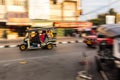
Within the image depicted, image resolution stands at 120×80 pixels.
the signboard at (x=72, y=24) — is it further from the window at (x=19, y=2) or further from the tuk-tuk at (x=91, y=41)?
the tuk-tuk at (x=91, y=41)

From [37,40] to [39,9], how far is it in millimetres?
23711

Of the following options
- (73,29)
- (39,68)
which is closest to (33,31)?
(39,68)

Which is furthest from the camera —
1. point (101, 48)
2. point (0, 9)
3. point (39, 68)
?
point (0, 9)

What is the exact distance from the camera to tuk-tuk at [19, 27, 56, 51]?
23.0m

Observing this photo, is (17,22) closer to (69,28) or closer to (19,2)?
(19,2)

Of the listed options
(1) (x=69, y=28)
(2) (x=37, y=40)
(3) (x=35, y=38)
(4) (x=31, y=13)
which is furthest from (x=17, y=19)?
(3) (x=35, y=38)

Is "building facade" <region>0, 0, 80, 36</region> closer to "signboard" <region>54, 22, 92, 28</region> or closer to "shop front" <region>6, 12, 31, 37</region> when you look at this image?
"shop front" <region>6, 12, 31, 37</region>

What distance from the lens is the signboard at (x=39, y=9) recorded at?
150 feet

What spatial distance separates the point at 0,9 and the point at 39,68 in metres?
30.4

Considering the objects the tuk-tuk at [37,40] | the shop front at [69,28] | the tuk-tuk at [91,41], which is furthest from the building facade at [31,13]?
the tuk-tuk at [91,41]

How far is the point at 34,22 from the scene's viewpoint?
148ft

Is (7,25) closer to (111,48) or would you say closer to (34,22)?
(34,22)

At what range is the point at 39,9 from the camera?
4656 centimetres

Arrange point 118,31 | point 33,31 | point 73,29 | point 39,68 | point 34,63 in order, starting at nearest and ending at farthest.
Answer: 1. point 118,31
2. point 39,68
3. point 34,63
4. point 33,31
5. point 73,29
